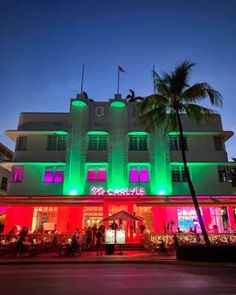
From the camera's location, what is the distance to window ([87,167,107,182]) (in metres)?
25.3

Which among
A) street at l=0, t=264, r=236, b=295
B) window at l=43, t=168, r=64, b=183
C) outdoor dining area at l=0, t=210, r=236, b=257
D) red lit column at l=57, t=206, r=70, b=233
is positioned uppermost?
window at l=43, t=168, r=64, b=183

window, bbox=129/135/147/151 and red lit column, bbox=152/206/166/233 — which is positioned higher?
window, bbox=129/135/147/151

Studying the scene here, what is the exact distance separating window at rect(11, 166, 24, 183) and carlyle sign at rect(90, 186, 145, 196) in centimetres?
756

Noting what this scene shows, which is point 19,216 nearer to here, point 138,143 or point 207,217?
point 138,143

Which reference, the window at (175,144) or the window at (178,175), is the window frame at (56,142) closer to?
the window at (175,144)

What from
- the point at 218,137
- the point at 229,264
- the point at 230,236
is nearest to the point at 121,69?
the point at 218,137

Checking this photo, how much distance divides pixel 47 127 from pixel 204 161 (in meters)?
17.0

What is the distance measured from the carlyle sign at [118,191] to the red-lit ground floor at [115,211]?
0.55 metres

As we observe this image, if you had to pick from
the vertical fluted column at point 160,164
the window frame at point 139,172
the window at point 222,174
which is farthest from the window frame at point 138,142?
the window at point 222,174

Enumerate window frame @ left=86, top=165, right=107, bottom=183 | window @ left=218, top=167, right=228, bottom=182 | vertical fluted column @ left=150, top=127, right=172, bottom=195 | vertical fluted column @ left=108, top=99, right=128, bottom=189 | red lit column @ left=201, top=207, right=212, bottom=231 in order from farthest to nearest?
window @ left=218, top=167, right=228, bottom=182 → window frame @ left=86, top=165, right=107, bottom=183 → vertical fluted column @ left=108, top=99, right=128, bottom=189 → vertical fluted column @ left=150, top=127, right=172, bottom=195 → red lit column @ left=201, top=207, right=212, bottom=231

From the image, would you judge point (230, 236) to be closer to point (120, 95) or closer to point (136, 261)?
point (136, 261)

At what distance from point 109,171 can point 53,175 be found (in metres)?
5.76

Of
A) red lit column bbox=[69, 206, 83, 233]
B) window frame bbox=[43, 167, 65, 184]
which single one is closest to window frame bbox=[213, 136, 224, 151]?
red lit column bbox=[69, 206, 83, 233]

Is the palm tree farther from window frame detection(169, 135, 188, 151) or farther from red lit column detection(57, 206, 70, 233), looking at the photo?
red lit column detection(57, 206, 70, 233)
